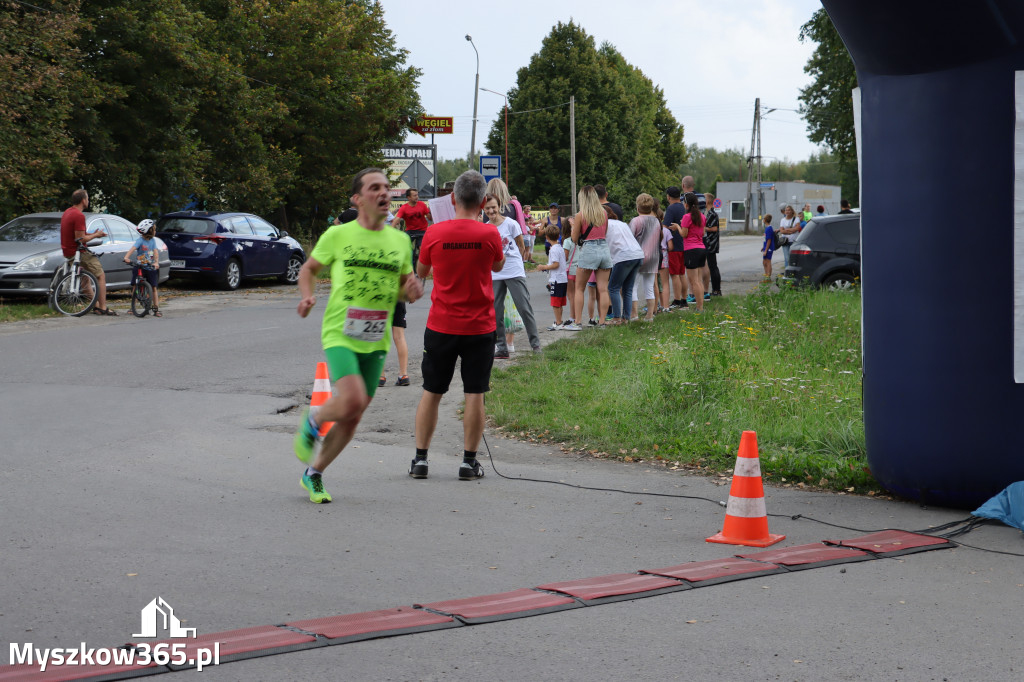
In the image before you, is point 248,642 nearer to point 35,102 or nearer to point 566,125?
point 35,102

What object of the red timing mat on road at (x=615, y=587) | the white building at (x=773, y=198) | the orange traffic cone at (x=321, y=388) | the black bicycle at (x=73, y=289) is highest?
the white building at (x=773, y=198)

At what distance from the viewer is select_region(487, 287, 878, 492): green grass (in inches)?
296

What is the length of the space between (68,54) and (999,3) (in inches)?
778

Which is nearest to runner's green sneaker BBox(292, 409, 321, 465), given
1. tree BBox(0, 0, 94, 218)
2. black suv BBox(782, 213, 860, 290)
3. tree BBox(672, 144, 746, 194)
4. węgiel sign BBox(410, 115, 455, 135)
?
black suv BBox(782, 213, 860, 290)

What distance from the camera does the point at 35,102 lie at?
2094cm

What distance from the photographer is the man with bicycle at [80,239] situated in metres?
17.3

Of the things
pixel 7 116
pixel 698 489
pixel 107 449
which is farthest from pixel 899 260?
pixel 7 116

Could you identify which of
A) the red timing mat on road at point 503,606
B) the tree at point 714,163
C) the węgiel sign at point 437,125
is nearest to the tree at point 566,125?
the węgiel sign at point 437,125

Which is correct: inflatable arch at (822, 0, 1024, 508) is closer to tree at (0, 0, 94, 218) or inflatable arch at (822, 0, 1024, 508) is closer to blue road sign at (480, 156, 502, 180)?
tree at (0, 0, 94, 218)

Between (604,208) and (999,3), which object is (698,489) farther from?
(604,208)

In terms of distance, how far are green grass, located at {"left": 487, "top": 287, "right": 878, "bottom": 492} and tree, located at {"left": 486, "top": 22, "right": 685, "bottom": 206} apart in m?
50.0

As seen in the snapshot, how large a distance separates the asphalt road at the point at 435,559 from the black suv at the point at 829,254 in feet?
Result: 37.5

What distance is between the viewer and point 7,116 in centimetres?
1988

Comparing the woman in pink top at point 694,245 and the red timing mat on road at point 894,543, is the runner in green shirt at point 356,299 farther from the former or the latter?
the woman in pink top at point 694,245
